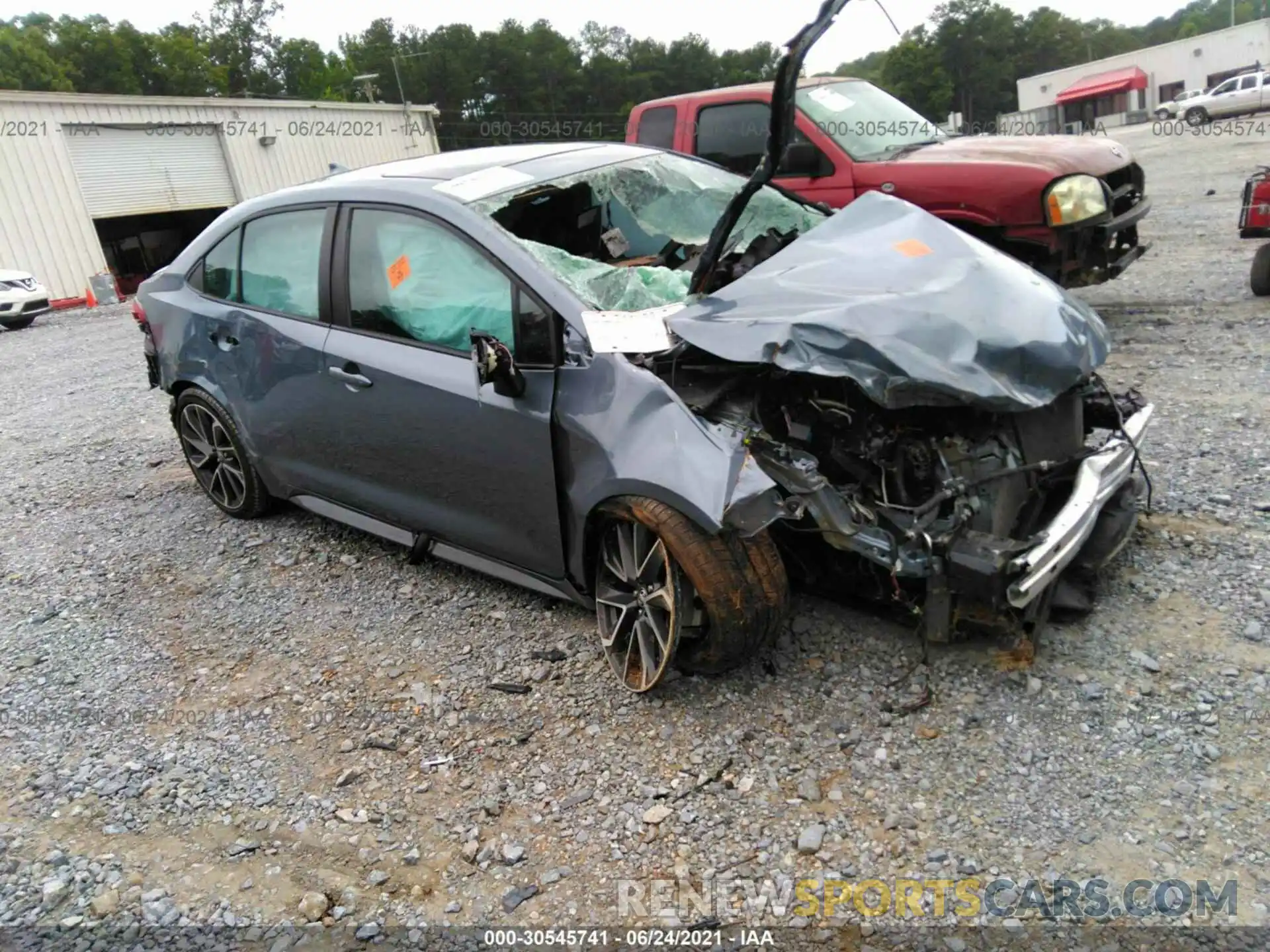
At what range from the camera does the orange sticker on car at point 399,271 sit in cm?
346

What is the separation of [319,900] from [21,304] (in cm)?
1482

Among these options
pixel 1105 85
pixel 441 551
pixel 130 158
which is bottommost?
pixel 441 551

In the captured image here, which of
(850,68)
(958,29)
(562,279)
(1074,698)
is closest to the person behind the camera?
(1074,698)

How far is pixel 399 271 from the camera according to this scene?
137 inches

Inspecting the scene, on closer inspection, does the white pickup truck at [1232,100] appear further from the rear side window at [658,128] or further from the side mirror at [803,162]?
the side mirror at [803,162]

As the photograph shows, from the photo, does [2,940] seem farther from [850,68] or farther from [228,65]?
[850,68]

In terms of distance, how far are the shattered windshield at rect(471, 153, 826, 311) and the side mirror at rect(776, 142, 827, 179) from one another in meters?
2.12

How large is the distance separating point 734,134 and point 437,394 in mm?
4380

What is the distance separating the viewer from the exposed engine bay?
270 cm

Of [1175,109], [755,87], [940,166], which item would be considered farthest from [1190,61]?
[940,166]

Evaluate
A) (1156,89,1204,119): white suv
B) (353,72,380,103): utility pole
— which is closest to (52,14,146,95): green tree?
(353,72,380,103): utility pole

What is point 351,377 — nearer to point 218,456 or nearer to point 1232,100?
point 218,456

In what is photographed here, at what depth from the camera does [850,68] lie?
3629 inches

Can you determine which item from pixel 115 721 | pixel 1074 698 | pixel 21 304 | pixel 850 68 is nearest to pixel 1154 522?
pixel 1074 698
